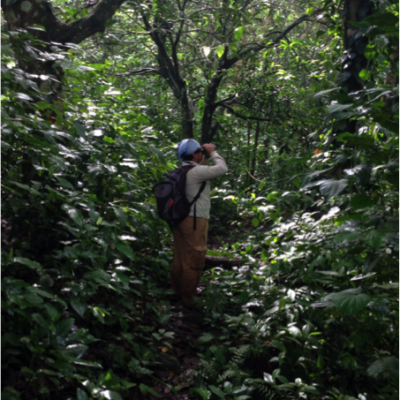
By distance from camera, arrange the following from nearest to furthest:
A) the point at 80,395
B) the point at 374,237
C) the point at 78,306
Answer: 1. the point at 374,237
2. the point at 80,395
3. the point at 78,306

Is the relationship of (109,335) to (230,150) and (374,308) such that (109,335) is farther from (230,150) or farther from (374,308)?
(230,150)

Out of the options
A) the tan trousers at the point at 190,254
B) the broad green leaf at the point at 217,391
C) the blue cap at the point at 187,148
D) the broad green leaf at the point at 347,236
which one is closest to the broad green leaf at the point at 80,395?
the broad green leaf at the point at 217,391

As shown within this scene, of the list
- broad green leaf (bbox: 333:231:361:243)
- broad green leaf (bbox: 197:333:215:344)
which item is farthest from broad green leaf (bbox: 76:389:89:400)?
broad green leaf (bbox: 197:333:215:344)

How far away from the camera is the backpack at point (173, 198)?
4434 mm

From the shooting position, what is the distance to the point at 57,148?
114 inches

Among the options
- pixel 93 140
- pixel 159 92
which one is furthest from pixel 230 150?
pixel 93 140

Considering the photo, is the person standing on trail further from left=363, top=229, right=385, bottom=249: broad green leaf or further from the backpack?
left=363, top=229, right=385, bottom=249: broad green leaf

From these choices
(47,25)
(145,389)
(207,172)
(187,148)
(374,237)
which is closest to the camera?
(374,237)

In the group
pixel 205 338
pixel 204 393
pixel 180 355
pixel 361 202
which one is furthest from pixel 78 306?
pixel 361 202

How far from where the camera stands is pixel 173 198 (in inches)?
176

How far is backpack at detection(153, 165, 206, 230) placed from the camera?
14.5 ft

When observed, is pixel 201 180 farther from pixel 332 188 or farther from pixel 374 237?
pixel 374 237

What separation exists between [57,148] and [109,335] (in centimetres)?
140

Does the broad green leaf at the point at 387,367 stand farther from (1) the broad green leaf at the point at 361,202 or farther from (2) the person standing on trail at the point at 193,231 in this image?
(2) the person standing on trail at the point at 193,231
